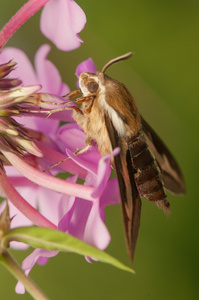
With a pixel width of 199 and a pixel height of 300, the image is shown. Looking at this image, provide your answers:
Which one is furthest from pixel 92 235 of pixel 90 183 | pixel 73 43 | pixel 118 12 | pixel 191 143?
pixel 118 12

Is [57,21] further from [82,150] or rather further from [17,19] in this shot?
[82,150]

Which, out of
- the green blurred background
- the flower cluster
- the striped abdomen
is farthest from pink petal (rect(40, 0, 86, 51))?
the green blurred background

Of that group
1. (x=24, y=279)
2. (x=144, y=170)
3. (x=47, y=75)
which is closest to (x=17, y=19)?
(x=47, y=75)

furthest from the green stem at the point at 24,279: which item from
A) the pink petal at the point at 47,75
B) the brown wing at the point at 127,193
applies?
the pink petal at the point at 47,75

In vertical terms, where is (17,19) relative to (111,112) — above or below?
above

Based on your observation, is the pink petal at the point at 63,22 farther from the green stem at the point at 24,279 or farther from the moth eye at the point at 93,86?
the green stem at the point at 24,279
